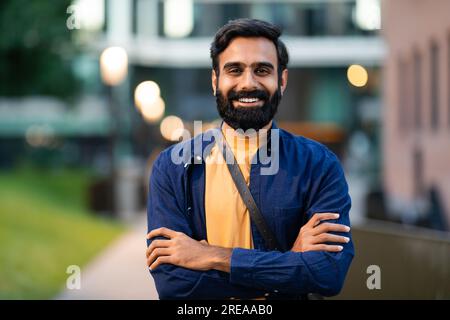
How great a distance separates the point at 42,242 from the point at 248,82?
37.4 ft

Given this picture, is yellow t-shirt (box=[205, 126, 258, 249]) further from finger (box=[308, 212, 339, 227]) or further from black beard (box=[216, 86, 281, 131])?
finger (box=[308, 212, 339, 227])

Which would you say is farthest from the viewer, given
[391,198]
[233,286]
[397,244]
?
[391,198]

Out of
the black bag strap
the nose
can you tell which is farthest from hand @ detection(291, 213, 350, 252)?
the nose

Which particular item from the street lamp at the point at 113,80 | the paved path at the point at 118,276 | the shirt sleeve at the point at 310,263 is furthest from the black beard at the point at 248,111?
the street lamp at the point at 113,80

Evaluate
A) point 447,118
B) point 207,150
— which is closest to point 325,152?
point 207,150

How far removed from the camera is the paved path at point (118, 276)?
996 cm

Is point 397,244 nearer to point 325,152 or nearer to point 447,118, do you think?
point 325,152

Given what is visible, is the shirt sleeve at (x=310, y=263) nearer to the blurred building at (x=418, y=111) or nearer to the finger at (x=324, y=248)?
the finger at (x=324, y=248)

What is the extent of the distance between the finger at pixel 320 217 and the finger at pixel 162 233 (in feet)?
1.65

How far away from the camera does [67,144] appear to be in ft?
176

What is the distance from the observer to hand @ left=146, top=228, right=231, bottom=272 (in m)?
3.04

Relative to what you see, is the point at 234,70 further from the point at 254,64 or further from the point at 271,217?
the point at 271,217

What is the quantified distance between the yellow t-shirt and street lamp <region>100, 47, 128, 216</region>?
15770 mm
